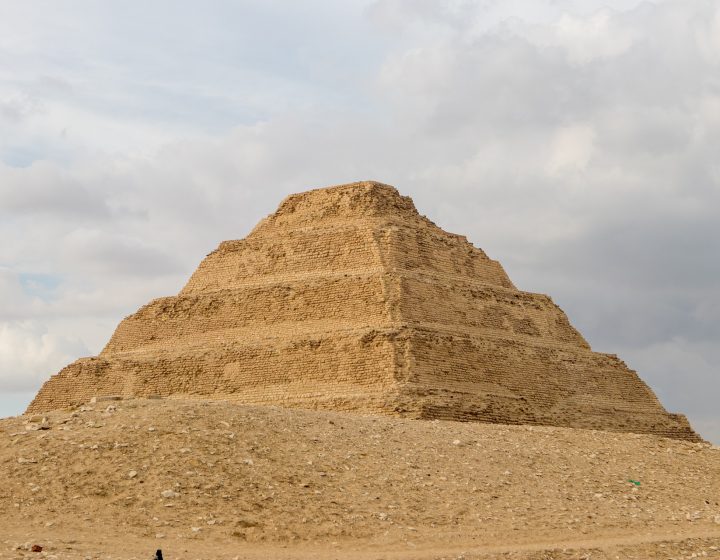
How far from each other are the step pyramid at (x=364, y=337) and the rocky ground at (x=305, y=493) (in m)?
6.63

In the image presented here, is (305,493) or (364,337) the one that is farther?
(364,337)

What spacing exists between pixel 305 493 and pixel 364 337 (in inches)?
522

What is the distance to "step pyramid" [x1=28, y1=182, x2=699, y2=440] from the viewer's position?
32.9 meters

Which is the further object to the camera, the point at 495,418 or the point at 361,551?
the point at 495,418

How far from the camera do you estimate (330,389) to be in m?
32.9

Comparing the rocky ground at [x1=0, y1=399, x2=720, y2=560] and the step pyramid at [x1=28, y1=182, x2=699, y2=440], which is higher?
the step pyramid at [x1=28, y1=182, x2=699, y2=440]

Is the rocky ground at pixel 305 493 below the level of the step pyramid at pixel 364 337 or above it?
below

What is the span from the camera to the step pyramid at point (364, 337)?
3291cm

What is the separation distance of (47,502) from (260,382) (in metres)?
15.4

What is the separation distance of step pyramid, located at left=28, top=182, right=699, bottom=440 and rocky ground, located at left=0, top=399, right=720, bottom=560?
6.63 meters

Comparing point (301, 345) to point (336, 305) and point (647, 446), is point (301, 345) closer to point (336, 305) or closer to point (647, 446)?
point (336, 305)

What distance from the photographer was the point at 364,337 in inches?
1313

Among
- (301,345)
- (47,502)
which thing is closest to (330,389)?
(301,345)

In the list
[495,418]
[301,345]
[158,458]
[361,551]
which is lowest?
[361,551]
